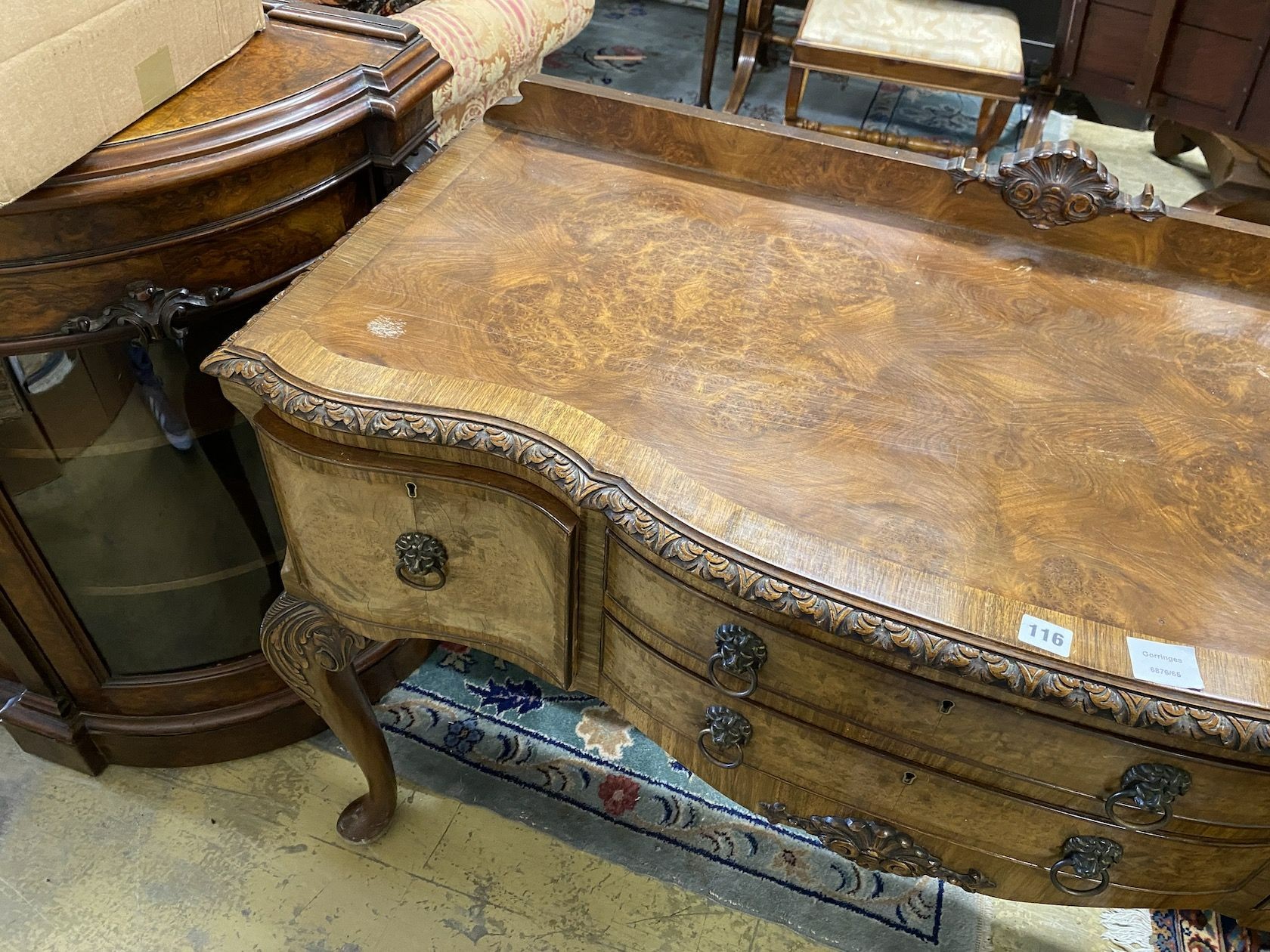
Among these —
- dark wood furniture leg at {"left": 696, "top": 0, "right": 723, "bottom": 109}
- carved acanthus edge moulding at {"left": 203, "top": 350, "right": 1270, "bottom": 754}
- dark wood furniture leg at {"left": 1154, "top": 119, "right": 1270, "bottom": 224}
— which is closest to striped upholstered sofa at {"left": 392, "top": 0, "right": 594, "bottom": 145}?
carved acanthus edge moulding at {"left": 203, "top": 350, "right": 1270, "bottom": 754}

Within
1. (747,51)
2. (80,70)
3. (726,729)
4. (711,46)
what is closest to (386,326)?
(80,70)

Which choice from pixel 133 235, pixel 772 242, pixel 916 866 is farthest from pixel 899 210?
pixel 133 235

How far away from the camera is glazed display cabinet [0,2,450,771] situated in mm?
836

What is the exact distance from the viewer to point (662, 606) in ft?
2.42

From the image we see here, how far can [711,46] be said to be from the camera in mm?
2479

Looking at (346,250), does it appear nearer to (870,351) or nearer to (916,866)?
(870,351)

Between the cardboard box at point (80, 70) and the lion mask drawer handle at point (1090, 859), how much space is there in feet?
3.18

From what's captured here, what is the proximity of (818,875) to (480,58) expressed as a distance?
127cm

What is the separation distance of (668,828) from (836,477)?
2.38 feet

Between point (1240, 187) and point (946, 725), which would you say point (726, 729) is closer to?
point (946, 725)

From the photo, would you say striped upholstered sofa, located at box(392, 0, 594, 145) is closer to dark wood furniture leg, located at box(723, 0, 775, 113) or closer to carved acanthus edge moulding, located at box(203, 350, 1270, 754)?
carved acanthus edge moulding, located at box(203, 350, 1270, 754)

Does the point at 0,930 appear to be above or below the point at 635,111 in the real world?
below

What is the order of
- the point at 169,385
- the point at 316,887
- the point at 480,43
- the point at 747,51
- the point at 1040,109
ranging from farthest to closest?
the point at 747,51 < the point at 1040,109 < the point at 480,43 < the point at 316,887 < the point at 169,385

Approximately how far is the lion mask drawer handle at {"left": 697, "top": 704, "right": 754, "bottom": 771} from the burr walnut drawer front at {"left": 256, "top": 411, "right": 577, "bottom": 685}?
15cm
